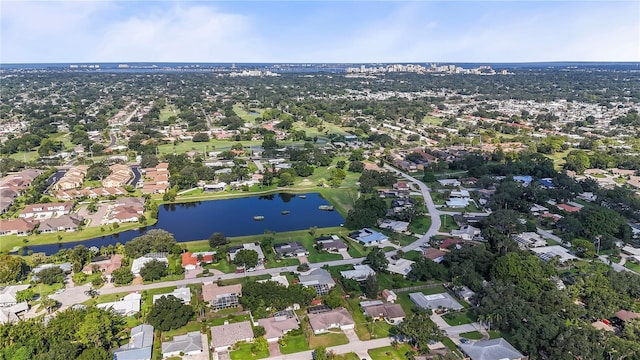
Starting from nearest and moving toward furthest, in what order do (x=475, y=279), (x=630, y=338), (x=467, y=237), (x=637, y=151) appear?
(x=630, y=338) < (x=475, y=279) < (x=467, y=237) < (x=637, y=151)

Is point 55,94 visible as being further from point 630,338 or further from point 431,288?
point 630,338

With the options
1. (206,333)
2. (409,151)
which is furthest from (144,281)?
(409,151)

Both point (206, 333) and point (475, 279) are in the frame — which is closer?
point (206, 333)

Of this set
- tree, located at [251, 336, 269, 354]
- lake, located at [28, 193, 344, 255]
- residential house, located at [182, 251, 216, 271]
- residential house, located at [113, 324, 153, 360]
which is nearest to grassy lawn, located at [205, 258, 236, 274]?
residential house, located at [182, 251, 216, 271]

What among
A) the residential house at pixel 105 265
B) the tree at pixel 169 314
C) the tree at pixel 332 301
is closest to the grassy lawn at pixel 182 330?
the tree at pixel 169 314

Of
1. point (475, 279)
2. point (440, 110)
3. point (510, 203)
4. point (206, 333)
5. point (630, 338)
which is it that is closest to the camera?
point (630, 338)

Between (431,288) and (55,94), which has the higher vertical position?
(55,94)
